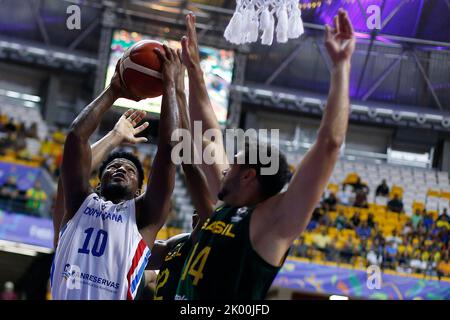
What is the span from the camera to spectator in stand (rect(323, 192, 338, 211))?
13959 mm

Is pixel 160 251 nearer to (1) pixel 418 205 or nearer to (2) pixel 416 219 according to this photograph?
(2) pixel 416 219

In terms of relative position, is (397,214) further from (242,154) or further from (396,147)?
(242,154)

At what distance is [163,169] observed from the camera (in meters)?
3.07

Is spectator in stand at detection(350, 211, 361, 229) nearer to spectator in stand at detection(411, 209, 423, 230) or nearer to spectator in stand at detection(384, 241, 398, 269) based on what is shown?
spectator in stand at detection(384, 241, 398, 269)

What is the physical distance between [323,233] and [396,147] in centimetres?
649

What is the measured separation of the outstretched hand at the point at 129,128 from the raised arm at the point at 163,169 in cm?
62

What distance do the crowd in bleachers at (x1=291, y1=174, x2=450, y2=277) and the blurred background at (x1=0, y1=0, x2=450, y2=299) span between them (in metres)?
0.03

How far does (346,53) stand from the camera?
246 centimetres

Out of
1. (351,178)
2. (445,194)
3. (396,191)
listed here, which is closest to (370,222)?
(396,191)

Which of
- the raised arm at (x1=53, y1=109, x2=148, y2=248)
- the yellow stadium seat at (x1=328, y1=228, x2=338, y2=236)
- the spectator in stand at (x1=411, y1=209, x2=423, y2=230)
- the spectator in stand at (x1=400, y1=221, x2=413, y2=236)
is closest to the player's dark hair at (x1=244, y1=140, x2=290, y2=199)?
the raised arm at (x1=53, y1=109, x2=148, y2=248)

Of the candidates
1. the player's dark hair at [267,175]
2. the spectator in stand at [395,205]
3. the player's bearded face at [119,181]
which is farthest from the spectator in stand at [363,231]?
the player's dark hair at [267,175]

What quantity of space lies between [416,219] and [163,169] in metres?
11.8

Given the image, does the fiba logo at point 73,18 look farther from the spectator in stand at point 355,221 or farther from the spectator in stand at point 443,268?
the spectator in stand at point 443,268

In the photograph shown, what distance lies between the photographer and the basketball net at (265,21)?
5.50 meters
